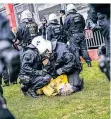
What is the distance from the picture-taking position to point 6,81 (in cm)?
813

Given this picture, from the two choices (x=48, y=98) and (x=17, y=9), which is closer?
(x=48, y=98)

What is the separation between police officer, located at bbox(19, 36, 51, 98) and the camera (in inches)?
255

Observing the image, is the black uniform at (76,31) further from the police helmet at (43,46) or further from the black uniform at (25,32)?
the police helmet at (43,46)

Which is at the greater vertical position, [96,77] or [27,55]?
[27,55]

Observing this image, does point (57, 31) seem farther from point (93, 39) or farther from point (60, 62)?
point (60, 62)

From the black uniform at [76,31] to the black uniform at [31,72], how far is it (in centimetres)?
215

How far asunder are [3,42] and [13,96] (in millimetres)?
5098

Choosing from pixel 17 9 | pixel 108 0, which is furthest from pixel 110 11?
pixel 17 9

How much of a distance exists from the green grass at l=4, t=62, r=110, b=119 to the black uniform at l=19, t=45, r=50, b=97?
8.3 inches

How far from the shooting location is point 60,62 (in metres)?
6.68

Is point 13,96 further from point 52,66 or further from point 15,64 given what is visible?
point 15,64

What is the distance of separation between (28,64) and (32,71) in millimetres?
126

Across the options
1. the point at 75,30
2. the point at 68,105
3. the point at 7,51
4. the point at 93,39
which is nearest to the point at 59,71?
the point at 68,105

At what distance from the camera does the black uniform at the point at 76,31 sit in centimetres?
856
